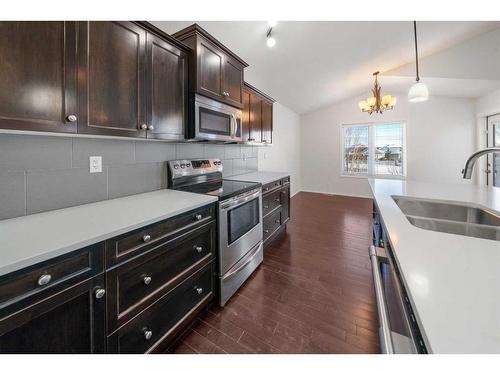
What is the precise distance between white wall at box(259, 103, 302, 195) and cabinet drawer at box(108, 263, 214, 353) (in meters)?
2.81

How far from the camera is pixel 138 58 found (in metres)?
1.47

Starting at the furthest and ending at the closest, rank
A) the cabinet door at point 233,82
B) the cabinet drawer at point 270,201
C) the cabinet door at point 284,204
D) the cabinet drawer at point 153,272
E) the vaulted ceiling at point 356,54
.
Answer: the cabinet door at point 284,204 → the cabinet drawer at point 270,201 → the vaulted ceiling at point 356,54 → the cabinet door at point 233,82 → the cabinet drawer at point 153,272

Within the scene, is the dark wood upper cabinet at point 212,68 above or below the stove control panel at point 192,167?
above

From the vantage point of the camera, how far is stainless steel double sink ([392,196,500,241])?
117 cm

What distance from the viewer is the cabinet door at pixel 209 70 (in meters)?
1.88

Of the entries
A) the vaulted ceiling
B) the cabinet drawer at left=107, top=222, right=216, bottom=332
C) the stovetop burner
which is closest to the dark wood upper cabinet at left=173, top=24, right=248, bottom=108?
the vaulted ceiling

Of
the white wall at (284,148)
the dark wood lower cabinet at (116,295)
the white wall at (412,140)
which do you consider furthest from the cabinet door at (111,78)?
the white wall at (412,140)

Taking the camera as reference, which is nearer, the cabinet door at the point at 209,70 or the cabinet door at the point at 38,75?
the cabinet door at the point at 38,75

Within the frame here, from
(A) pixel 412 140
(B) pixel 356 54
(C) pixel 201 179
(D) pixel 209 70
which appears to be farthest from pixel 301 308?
(A) pixel 412 140


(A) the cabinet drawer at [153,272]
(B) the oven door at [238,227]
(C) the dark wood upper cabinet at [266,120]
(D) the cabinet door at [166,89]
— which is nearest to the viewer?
(A) the cabinet drawer at [153,272]

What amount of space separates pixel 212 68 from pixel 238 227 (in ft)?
4.73

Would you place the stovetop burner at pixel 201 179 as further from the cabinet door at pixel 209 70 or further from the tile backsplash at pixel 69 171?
the cabinet door at pixel 209 70

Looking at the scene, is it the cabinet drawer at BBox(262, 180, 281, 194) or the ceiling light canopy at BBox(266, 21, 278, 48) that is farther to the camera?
the cabinet drawer at BBox(262, 180, 281, 194)

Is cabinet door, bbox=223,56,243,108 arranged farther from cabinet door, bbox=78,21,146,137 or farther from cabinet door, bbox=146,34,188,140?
cabinet door, bbox=78,21,146,137
